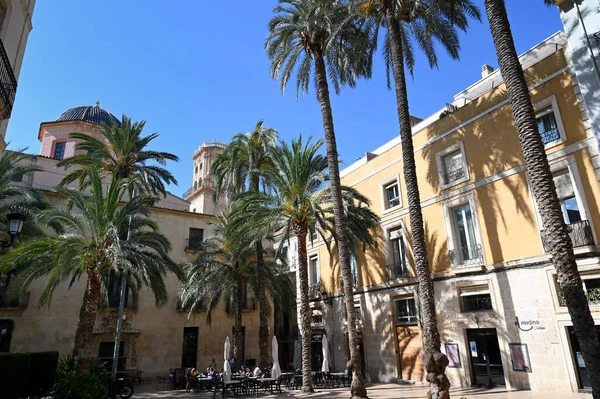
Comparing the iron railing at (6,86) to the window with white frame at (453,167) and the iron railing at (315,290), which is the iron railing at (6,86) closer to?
the window with white frame at (453,167)

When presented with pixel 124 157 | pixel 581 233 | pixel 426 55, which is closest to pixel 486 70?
pixel 426 55

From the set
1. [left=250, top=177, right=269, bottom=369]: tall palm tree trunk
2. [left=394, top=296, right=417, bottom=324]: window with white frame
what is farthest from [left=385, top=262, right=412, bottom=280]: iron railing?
[left=250, top=177, right=269, bottom=369]: tall palm tree trunk

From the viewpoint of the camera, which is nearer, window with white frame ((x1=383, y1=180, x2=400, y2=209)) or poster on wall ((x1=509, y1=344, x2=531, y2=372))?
poster on wall ((x1=509, y1=344, x2=531, y2=372))

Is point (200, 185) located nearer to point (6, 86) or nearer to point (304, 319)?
point (304, 319)

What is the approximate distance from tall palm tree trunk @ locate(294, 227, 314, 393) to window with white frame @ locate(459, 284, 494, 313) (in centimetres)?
671

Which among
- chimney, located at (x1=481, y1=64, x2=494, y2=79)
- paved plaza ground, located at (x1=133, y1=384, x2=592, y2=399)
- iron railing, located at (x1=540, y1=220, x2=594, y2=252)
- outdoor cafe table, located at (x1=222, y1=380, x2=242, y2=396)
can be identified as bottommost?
paved plaza ground, located at (x1=133, y1=384, x2=592, y2=399)

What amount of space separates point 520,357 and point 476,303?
8.82 feet

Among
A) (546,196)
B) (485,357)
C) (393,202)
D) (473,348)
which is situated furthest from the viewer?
(393,202)

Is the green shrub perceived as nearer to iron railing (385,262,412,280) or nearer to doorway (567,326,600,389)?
iron railing (385,262,412,280)

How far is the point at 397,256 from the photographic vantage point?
21359 millimetres

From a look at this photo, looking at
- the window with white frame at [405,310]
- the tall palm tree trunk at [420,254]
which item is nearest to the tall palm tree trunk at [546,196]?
the tall palm tree trunk at [420,254]

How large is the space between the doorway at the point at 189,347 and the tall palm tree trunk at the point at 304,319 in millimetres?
14167

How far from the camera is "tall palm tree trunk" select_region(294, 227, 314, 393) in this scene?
1641 centimetres

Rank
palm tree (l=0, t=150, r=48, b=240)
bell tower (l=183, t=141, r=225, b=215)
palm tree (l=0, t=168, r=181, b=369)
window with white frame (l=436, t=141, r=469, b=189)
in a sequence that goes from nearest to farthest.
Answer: palm tree (l=0, t=168, r=181, b=369) → palm tree (l=0, t=150, r=48, b=240) → window with white frame (l=436, t=141, r=469, b=189) → bell tower (l=183, t=141, r=225, b=215)
